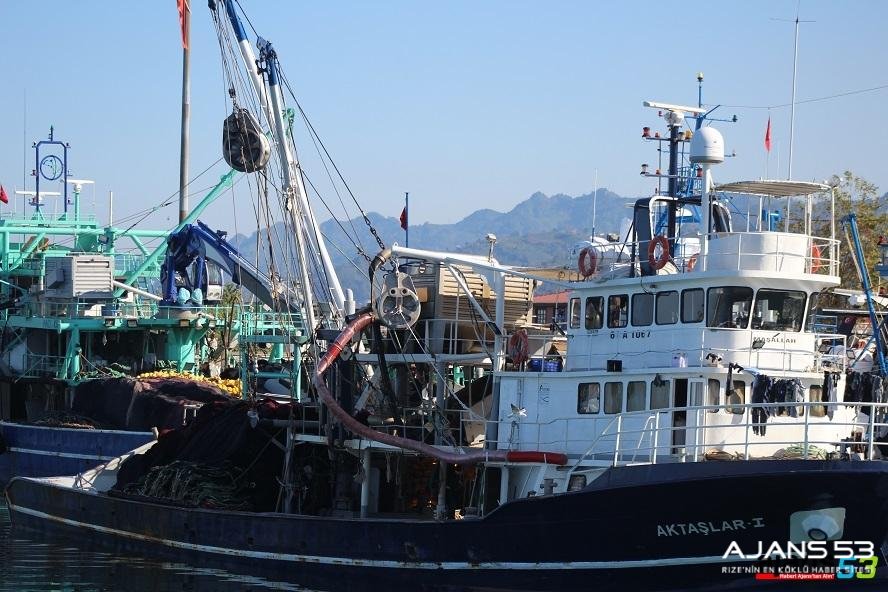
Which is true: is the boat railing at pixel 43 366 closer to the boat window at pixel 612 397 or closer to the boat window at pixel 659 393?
the boat window at pixel 612 397

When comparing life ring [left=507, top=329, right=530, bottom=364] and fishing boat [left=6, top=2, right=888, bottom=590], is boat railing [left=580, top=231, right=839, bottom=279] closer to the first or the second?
fishing boat [left=6, top=2, right=888, bottom=590]

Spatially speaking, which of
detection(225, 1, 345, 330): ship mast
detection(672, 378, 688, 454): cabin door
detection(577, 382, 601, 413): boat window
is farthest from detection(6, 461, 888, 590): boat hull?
detection(225, 1, 345, 330): ship mast

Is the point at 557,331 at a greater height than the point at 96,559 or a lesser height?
greater

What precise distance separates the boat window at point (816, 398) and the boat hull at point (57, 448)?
1851cm

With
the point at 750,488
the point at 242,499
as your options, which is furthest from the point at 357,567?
the point at 750,488

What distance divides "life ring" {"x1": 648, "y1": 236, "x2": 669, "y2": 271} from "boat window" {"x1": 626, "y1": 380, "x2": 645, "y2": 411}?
1.93m

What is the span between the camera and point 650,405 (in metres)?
20.8

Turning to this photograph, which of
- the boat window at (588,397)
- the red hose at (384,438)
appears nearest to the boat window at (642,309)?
the boat window at (588,397)

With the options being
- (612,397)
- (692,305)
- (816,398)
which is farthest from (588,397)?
(816,398)

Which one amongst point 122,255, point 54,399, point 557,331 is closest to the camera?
point 557,331

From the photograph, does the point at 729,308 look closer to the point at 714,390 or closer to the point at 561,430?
the point at 714,390

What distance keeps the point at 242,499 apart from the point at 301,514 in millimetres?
1457

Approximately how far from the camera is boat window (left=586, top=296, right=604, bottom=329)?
22.4 metres

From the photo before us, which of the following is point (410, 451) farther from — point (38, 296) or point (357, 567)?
point (38, 296)
